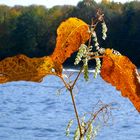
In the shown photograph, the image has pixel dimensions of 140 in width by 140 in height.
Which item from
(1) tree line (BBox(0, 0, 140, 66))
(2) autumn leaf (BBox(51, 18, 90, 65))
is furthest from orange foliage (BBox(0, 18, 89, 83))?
(1) tree line (BBox(0, 0, 140, 66))

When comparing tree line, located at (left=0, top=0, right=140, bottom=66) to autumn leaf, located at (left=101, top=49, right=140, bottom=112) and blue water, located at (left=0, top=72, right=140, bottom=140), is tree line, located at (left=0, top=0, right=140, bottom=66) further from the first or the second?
autumn leaf, located at (left=101, top=49, right=140, bottom=112)

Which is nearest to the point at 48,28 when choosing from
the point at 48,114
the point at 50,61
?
the point at 48,114

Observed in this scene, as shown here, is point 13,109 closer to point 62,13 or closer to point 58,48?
point 58,48

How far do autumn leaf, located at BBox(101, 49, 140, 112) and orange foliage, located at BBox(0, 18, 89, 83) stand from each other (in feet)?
0.29

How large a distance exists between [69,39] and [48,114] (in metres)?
17.9

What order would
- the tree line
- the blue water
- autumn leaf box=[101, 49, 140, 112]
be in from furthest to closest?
the tree line, the blue water, autumn leaf box=[101, 49, 140, 112]

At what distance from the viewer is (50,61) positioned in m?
1.40

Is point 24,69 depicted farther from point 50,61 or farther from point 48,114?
point 48,114

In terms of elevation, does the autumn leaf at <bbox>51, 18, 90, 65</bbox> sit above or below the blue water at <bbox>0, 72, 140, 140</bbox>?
above

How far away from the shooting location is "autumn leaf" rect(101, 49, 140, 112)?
1.34 metres

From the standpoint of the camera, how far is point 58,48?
1.40 m

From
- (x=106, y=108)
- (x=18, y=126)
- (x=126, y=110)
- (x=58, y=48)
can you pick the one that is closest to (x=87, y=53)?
(x=58, y=48)

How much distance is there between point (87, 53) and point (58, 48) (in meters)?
0.08

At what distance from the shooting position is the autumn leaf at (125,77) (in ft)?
4.38
